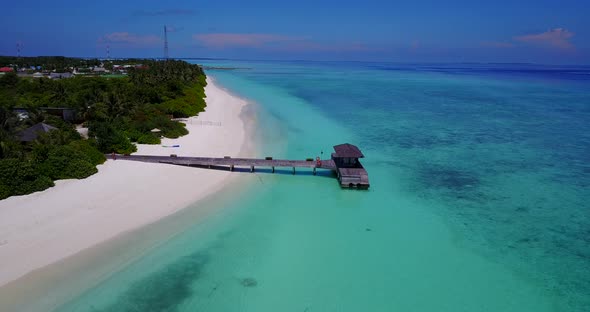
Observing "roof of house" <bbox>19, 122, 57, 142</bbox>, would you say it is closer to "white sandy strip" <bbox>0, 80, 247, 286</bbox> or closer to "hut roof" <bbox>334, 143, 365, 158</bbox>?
"white sandy strip" <bbox>0, 80, 247, 286</bbox>

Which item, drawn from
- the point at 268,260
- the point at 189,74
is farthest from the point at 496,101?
the point at 268,260

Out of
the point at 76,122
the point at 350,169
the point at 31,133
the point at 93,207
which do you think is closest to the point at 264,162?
the point at 350,169

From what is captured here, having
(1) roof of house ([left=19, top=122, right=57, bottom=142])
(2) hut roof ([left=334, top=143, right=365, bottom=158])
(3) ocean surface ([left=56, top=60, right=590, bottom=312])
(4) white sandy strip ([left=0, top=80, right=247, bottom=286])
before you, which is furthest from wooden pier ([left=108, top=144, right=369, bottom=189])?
(1) roof of house ([left=19, top=122, right=57, bottom=142])

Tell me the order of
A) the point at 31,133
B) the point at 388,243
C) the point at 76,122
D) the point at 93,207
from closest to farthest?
the point at 388,243, the point at 93,207, the point at 31,133, the point at 76,122

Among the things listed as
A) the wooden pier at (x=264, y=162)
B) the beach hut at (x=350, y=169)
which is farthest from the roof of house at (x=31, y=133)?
the beach hut at (x=350, y=169)

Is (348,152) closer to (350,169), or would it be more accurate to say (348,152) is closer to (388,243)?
(350,169)

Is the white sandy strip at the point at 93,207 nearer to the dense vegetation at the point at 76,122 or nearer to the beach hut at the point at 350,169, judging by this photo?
the dense vegetation at the point at 76,122

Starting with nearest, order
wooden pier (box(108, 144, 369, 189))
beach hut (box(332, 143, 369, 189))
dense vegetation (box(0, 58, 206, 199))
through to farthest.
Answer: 1. dense vegetation (box(0, 58, 206, 199))
2. beach hut (box(332, 143, 369, 189))
3. wooden pier (box(108, 144, 369, 189))
